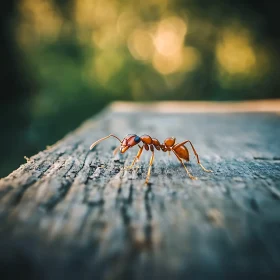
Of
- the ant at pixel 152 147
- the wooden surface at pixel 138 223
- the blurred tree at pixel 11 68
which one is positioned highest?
the blurred tree at pixel 11 68

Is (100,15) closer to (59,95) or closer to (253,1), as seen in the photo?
(59,95)

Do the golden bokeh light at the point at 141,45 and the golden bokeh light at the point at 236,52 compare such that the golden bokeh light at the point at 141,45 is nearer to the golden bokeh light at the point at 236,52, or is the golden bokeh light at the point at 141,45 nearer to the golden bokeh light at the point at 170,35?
the golden bokeh light at the point at 170,35

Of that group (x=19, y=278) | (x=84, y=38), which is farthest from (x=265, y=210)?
(x=84, y=38)

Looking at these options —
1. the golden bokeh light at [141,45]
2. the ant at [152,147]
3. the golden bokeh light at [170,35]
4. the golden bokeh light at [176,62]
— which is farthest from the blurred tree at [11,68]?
the ant at [152,147]

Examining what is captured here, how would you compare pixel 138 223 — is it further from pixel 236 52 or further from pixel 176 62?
pixel 236 52

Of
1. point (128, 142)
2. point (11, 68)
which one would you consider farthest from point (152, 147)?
point (11, 68)

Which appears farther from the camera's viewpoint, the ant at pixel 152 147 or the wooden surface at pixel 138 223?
the ant at pixel 152 147
